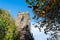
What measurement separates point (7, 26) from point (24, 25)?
8.29 feet

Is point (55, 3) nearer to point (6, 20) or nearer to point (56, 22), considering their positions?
point (56, 22)

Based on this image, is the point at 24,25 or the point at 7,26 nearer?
the point at 24,25

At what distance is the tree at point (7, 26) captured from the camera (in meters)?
28.1

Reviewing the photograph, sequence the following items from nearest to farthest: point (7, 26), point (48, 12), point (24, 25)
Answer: point (48, 12)
point (24, 25)
point (7, 26)

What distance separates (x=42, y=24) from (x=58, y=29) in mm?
915

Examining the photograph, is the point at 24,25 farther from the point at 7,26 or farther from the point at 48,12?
the point at 48,12

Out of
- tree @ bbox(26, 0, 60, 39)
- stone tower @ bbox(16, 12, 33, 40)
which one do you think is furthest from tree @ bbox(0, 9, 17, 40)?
tree @ bbox(26, 0, 60, 39)

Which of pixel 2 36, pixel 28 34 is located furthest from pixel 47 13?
pixel 2 36

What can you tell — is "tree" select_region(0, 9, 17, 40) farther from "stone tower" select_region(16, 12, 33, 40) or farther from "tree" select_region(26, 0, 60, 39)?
"tree" select_region(26, 0, 60, 39)

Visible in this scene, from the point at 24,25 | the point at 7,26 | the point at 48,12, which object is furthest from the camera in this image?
the point at 7,26

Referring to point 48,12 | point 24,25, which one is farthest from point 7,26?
point 48,12

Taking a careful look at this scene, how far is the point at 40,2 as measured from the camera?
42.9ft

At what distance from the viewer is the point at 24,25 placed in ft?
90.2

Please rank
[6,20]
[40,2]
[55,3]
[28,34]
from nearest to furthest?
[55,3]
[40,2]
[28,34]
[6,20]
